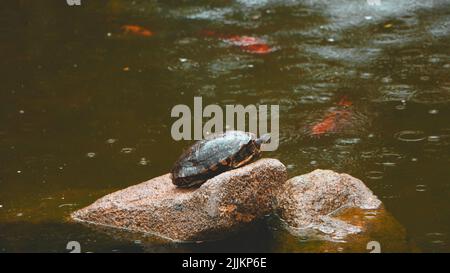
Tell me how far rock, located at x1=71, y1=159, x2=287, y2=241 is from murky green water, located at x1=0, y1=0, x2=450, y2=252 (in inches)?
5.7

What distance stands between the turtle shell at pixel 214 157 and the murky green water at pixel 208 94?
0.53 m

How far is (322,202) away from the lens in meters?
6.19

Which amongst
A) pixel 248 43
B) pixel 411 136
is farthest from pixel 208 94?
pixel 411 136

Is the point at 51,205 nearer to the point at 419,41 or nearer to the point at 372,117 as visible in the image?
the point at 372,117

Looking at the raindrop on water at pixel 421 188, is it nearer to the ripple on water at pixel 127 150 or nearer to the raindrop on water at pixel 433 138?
the raindrop on water at pixel 433 138

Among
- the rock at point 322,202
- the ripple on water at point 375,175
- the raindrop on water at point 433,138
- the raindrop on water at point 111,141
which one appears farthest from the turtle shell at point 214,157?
the raindrop on water at point 433,138

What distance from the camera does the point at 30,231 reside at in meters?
6.40

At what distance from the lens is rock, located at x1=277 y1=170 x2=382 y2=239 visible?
19.8ft

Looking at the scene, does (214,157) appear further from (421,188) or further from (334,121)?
(334,121)

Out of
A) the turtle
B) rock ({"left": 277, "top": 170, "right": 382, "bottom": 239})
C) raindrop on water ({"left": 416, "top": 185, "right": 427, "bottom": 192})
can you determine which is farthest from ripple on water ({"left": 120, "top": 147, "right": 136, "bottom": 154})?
raindrop on water ({"left": 416, "top": 185, "right": 427, "bottom": 192})

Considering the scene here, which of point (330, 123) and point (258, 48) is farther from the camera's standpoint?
point (258, 48)

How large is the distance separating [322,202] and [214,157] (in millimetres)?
931

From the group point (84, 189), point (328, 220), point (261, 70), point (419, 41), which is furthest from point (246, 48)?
point (328, 220)

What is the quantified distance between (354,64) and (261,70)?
44.4 inches
